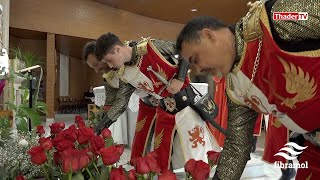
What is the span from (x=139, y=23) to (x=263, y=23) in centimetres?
879

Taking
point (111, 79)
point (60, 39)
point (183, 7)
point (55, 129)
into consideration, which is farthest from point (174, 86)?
point (60, 39)

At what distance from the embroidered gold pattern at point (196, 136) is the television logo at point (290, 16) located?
99 centimetres

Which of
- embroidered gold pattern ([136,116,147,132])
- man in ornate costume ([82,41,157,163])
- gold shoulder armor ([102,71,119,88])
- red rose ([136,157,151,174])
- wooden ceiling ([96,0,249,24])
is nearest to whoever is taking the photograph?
red rose ([136,157,151,174])

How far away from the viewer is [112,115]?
132 centimetres

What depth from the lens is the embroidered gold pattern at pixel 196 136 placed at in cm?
153

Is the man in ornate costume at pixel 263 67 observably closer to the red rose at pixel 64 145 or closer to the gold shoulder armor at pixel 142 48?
the red rose at pixel 64 145

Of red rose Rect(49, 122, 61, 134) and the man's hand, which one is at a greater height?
the man's hand

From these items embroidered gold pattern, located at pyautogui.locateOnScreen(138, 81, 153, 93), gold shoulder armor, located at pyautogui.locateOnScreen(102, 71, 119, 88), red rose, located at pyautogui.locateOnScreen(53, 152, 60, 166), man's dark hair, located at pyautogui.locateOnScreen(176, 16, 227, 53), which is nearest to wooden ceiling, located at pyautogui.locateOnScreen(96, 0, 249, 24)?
gold shoulder armor, located at pyautogui.locateOnScreen(102, 71, 119, 88)

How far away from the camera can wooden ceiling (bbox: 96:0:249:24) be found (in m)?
7.84

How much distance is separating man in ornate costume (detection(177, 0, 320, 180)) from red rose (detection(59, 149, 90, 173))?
1.07 ft

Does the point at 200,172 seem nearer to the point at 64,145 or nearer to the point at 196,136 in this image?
the point at 64,145

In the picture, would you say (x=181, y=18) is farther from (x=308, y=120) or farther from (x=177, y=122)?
(x=308, y=120)

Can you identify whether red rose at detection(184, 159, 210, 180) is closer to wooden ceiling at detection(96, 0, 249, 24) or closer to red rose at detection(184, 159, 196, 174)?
red rose at detection(184, 159, 196, 174)

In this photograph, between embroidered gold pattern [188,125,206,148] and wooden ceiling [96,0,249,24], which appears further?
wooden ceiling [96,0,249,24]
